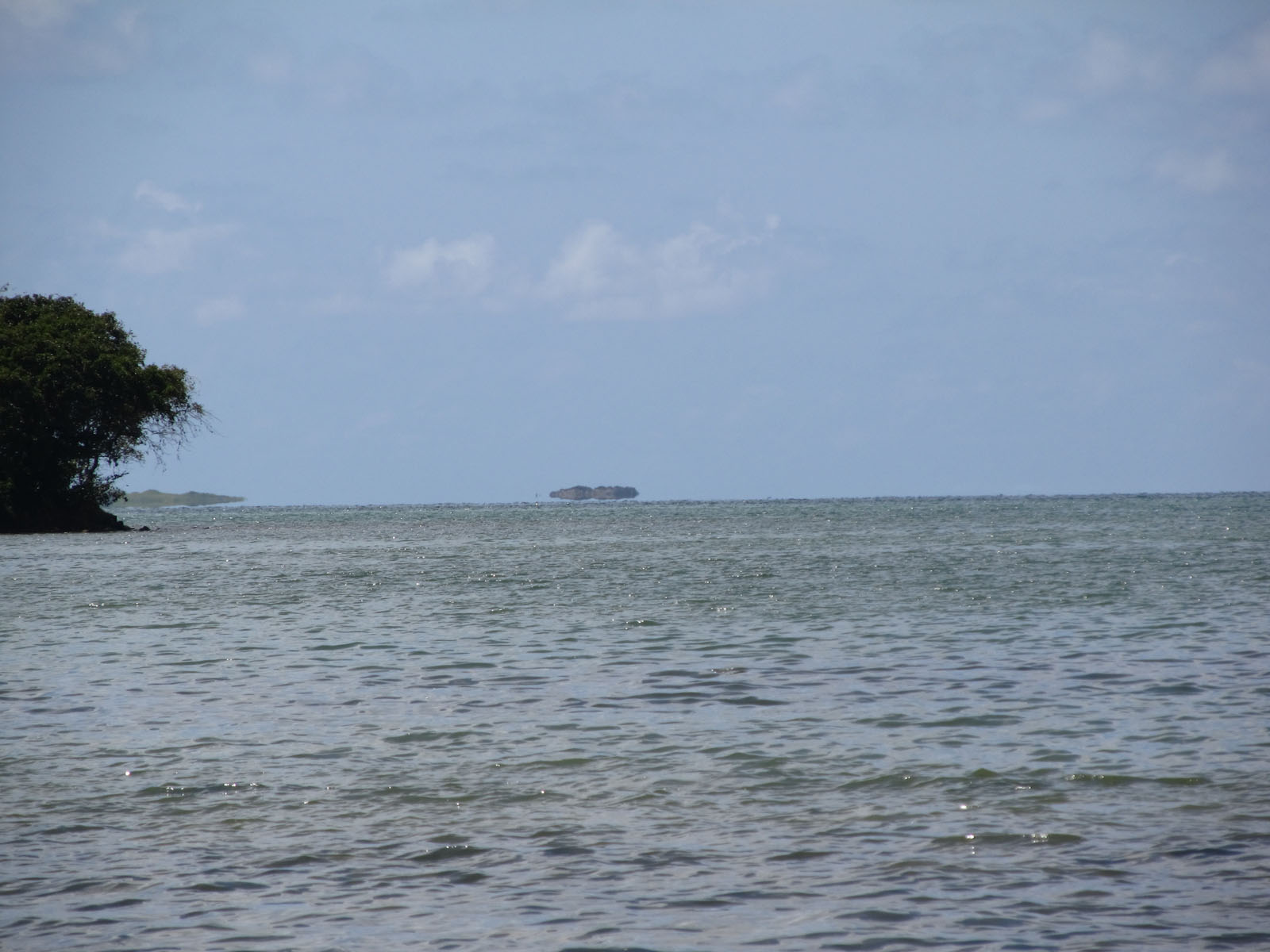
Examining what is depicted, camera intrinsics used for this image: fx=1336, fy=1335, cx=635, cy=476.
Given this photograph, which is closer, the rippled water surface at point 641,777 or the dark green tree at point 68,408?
the rippled water surface at point 641,777

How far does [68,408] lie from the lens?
7919cm

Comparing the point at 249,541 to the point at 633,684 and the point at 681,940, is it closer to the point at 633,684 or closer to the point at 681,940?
the point at 633,684

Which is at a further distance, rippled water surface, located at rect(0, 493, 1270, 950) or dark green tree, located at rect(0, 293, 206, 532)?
dark green tree, located at rect(0, 293, 206, 532)

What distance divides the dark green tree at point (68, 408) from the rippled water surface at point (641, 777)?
48.1 metres

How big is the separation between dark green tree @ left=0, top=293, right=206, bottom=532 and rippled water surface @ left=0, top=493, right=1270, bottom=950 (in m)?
48.1

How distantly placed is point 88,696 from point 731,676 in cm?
1000

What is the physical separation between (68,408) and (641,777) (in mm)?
73446

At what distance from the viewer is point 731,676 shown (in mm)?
21750

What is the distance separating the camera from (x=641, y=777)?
14.3 m

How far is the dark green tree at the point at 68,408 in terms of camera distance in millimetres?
77375

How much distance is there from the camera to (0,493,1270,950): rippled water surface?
977 cm

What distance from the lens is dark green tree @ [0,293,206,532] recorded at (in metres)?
77.4

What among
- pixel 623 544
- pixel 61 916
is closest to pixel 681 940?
pixel 61 916

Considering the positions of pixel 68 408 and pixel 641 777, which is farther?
pixel 68 408
